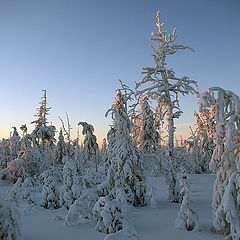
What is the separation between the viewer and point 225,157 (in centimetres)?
500

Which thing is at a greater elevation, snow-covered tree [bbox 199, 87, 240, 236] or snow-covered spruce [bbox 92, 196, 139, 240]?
snow-covered tree [bbox 199, 87, 240, 236]

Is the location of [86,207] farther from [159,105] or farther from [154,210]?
[159,105]

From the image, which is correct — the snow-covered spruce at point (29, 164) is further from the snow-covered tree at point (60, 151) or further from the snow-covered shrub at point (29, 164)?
the snow-covered tree at point (60, 151)

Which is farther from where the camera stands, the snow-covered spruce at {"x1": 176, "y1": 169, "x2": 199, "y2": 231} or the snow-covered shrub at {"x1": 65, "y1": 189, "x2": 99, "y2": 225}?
the snow-covered shrub at {"x1": 65, "y1": 189, "x2": 99, "y2": 225}

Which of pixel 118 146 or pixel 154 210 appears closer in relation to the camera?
pixel 154 210

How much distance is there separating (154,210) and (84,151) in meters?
12.9

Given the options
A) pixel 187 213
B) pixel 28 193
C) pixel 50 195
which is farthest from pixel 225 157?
pixel 28 193

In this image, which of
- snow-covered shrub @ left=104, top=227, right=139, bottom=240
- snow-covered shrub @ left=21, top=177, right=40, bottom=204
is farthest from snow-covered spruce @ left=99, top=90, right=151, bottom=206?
snow-covered shrub @ left=104, top=227, right=139, bottom=240

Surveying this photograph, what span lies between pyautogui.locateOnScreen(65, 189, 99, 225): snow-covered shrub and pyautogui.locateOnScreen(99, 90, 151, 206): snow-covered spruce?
198cm

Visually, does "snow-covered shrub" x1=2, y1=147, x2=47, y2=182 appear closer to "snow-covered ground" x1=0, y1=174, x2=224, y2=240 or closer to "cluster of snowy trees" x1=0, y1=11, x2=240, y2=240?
"cluster of snowy trees" x1=0, y1=11, x2=240, y2=240

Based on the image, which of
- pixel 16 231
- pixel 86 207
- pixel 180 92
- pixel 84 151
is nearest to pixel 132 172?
pixel 86 207

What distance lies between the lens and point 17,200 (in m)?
4.29

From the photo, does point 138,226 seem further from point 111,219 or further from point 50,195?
point 50,195

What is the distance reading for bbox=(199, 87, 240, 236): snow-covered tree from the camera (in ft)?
15.0
